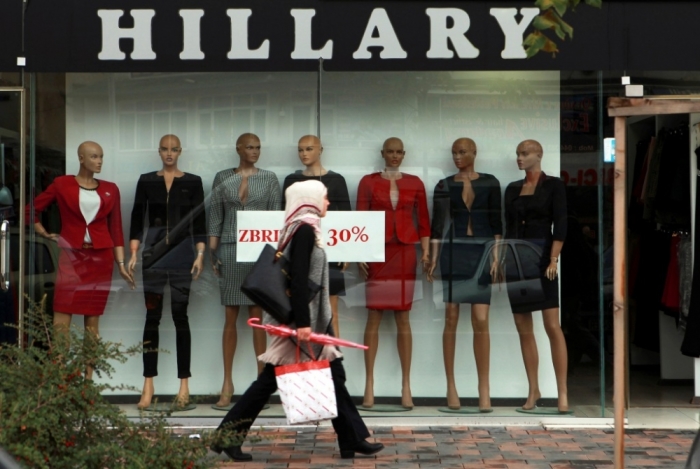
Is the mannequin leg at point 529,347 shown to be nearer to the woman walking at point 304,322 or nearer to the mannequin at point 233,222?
the mannequin at point 233,222

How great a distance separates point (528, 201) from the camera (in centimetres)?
946

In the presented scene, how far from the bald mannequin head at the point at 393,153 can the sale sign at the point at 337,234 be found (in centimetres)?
48

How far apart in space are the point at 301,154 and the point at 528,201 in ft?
6.59

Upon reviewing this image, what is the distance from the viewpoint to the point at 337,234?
30.2 feet

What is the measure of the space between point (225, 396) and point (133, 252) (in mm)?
1495

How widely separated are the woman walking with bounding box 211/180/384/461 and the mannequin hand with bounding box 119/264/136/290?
253 centimetres

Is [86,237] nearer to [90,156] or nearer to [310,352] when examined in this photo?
[90,156]

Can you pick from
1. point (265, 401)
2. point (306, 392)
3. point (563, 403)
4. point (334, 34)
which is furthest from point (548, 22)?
point (563, 403)

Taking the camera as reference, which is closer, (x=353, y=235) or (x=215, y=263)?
(x=353, y=235)

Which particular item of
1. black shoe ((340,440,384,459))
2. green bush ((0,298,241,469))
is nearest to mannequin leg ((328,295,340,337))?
black shoe ((340,440,384,459))

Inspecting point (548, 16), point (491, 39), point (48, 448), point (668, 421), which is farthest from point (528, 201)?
point (48, 448)

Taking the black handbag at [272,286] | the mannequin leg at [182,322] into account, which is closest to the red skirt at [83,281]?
the mannequin leg at [182,322]

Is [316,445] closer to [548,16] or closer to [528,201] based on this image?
[528,201]

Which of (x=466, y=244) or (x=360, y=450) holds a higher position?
(x=466, y=244)
